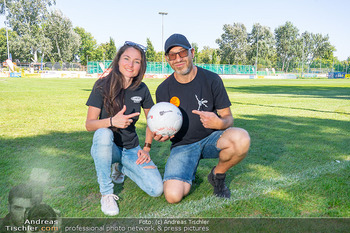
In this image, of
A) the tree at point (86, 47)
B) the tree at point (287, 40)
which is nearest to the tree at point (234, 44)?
the tree at point (287, 40)

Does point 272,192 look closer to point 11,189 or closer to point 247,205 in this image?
point 247,205

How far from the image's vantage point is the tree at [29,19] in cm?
5659

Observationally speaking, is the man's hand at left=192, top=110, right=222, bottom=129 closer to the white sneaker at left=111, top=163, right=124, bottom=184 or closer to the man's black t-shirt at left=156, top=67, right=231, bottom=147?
the man's black t-shirt at left=156, top=67, right=231, bottom=147

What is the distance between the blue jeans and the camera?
113 inches

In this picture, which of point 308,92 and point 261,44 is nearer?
point 308,92

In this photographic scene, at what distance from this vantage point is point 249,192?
3197 mm

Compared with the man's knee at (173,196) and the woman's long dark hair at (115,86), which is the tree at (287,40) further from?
the man's knee at (173,196)

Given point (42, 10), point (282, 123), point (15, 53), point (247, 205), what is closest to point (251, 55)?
point (42, 10)

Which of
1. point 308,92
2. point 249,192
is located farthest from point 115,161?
point 308,92

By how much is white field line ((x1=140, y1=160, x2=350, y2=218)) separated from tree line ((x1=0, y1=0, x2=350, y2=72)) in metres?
59.6

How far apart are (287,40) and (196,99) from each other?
3743 inches

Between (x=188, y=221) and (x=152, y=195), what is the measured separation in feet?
1.97

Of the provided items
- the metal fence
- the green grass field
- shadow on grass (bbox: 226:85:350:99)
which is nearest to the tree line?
the metal fence

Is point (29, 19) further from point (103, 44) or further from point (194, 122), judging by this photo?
point (194, 122)
